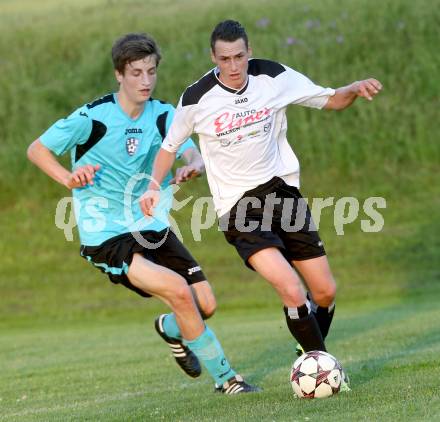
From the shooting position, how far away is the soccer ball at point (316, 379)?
23.3 ft

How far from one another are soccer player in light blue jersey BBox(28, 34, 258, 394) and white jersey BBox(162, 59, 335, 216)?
0.30m

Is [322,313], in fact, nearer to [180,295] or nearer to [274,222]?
[274,222]

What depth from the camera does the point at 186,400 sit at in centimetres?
770

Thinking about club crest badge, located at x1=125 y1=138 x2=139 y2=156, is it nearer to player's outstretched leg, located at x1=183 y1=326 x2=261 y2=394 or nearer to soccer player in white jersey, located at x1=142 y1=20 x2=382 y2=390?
soccer player in white jersey, located at x1=142 y1=20 x2=382 y2=390

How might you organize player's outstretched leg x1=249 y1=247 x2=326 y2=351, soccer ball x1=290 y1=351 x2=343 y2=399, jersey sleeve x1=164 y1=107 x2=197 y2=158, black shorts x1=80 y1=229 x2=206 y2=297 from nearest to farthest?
1. soccer ball x1=290 y1=351 x2=343 y2=399
2. player's outstretched leg x1=249 y1=247 x2=326 y2=351
3. black shorts x1=80 y1=229 x2=206 y2=297
4. jersey sleeve x1=164 y1=107 x2=197 y2=158

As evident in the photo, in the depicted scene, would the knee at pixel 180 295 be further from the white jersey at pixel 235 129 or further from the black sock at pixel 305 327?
the black sock at pixel 305 327

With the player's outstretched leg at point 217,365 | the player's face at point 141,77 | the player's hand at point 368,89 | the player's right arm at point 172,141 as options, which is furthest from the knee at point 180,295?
the player's hand at point 368,89

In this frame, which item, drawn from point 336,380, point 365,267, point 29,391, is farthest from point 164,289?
point 365,267

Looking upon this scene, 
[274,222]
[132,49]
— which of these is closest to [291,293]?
[274,222]

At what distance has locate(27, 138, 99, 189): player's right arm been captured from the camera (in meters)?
7.80

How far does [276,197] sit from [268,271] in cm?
71

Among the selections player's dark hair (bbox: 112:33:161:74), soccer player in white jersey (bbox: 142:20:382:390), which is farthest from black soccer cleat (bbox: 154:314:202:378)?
player's dark hair (bbox: 112:33:161:74)

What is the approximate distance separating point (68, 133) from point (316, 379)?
2865 mm

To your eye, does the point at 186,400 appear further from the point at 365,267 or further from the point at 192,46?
the point at 192,46
